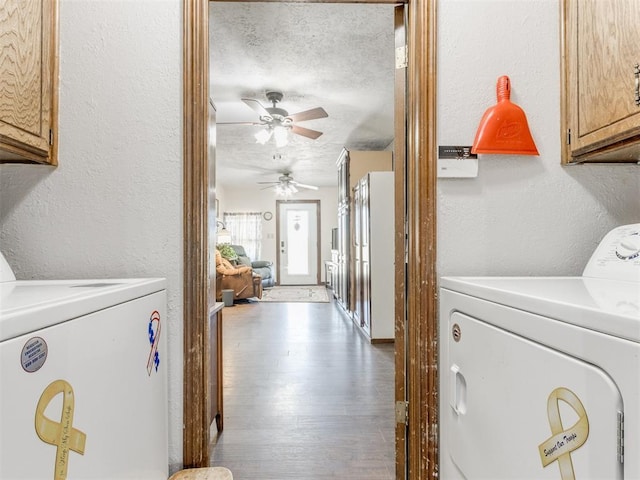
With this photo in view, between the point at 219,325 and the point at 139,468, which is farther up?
the point at 219,325

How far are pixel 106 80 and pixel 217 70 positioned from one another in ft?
6.63

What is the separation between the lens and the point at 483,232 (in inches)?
55.1

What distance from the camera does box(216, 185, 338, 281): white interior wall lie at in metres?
9.67

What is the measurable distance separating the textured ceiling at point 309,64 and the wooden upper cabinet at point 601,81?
1399 mm

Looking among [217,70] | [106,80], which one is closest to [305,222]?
[217,70]

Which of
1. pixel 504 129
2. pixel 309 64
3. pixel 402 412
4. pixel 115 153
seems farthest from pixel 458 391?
pixel 309 64

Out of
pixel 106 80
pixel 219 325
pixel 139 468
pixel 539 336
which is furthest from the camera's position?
pixel 219 325

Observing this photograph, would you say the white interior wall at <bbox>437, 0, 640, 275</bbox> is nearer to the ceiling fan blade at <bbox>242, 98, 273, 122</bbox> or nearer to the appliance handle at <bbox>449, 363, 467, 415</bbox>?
the appliance handle at <bbox>449, 363, 467, 415</bbox>

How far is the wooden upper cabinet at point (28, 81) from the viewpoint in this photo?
1072mm

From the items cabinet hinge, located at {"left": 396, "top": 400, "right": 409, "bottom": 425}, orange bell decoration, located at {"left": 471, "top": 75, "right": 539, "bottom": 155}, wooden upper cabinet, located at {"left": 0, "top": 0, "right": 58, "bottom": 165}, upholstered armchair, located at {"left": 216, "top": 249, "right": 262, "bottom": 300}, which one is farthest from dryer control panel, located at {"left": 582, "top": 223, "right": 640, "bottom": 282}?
upholstered armchair, located at {"left": 216, "top": 249, "right": 262, "bottom": 300}

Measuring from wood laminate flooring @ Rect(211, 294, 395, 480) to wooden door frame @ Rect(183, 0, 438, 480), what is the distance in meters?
0.59

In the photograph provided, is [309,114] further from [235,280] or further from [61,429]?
→ [235,280]

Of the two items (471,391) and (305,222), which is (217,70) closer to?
(471,391)

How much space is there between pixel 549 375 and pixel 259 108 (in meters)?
3.23
